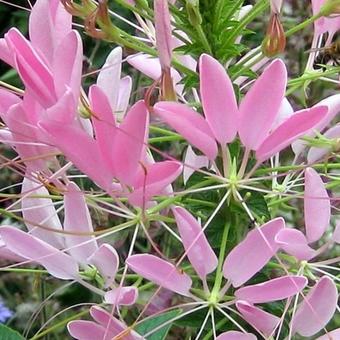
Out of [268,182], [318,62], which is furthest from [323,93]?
[268,182]

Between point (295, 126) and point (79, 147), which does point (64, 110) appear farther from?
point (295, 126)

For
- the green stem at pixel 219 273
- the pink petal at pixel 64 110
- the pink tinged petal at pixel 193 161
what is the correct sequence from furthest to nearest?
the pink tinged petal at pixel 193 161 → the green stem at pixel 219 273 → the pink petal at pixel 64 110

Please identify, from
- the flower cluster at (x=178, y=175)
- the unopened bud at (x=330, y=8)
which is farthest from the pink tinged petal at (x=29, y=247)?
the unopened bud at (x=330, y=8)

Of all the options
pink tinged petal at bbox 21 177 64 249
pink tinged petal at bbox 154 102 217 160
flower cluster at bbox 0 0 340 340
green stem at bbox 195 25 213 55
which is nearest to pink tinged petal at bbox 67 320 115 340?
flower cluster at bbox 0 0 340 340

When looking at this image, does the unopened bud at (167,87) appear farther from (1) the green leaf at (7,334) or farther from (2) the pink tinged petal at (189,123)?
(1) the green leaf at (7,334)

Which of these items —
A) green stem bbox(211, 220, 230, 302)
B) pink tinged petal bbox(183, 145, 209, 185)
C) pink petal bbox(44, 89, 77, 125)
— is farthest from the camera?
pink tinged petal bbox(183, 145, 209, 185)

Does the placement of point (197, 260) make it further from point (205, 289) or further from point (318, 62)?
point (318, 62)

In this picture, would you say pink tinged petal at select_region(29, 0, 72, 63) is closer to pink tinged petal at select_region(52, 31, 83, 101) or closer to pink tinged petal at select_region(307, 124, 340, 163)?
pink tinged petal at select_region(52, 31, 83, 101)
